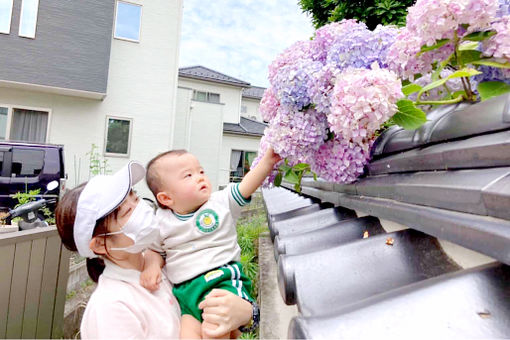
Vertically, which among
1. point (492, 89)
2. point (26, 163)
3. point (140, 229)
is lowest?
point (140, 229)

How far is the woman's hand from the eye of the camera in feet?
4.13

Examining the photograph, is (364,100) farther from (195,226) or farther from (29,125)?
(29,125)

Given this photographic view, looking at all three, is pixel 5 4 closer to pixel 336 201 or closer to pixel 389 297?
pixel 336 201

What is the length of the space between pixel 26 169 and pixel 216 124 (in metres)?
9.67

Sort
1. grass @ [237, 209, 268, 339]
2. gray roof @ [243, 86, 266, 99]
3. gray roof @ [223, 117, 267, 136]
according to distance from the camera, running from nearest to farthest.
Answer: grass @ [237, 209, 268, 339] < gray roof @ [223, 117, 267, 136] < gray roof @ [243, 86, 266, 99]

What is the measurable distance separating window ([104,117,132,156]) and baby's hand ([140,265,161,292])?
34.2ft

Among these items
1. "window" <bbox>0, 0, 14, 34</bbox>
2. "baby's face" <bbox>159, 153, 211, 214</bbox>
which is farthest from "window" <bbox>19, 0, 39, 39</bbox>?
"baby's face" <bbox>159, 153, 211, 214</bbox>

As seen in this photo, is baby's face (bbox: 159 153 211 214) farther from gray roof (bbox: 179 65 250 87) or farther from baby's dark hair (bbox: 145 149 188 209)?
gray roof (bbox: 179 65 250 87)

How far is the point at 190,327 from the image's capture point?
4.43 feet

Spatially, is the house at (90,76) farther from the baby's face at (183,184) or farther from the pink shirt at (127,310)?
the pink shirt at (127,310)

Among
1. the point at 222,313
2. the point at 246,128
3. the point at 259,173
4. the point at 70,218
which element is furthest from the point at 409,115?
the point at 246,128

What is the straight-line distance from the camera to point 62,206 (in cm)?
138

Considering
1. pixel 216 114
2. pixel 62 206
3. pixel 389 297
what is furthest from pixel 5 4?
pixel 389 297

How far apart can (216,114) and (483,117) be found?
15.1 m
